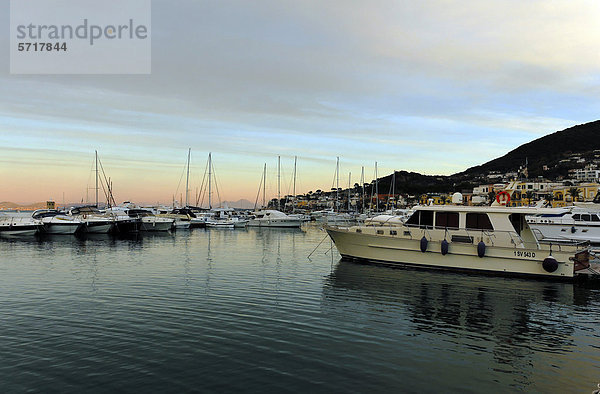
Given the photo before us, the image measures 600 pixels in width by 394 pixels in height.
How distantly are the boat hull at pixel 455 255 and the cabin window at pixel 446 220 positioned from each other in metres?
1.21

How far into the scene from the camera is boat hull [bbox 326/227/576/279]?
19.9 metres

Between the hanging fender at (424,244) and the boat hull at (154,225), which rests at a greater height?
the hanging fender at (424,244)

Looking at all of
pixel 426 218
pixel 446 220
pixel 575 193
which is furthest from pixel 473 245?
pixel 575 193

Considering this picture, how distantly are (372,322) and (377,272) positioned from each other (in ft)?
32.1

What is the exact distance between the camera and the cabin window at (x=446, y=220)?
885 inches

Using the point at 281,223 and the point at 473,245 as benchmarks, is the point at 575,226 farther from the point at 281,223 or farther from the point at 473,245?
the point at 281,223

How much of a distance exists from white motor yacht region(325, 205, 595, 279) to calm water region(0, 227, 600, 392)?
1279 millimetres

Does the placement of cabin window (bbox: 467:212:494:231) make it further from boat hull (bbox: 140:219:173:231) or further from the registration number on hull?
boat hull (bbox: 140:219:173:231)

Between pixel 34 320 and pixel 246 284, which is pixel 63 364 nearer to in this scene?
pixel 34 320

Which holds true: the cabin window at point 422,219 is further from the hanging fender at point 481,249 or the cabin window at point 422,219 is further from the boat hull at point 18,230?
the boat hull at point 18,230

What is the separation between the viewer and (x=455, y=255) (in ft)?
Result: 70.8

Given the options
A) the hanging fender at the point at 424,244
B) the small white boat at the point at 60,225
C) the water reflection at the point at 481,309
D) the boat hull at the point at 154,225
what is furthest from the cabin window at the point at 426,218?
the boat hull at the point at 154,225

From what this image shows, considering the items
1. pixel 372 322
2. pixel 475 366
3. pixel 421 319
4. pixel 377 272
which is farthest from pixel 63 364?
pixel 377 272

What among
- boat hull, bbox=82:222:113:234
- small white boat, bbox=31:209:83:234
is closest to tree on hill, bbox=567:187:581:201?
boat hull, bbox=82:222:113:234
